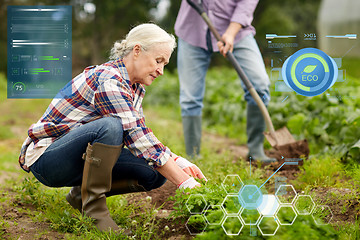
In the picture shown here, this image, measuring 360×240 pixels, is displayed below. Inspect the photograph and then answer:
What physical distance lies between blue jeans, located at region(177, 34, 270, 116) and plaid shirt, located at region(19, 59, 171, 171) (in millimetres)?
1203

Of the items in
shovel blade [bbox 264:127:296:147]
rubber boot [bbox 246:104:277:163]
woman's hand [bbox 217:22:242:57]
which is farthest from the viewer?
rubber boot [bbox 246:104:277:163]

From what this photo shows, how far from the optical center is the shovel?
316 centimetres

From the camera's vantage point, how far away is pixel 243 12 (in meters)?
3.22

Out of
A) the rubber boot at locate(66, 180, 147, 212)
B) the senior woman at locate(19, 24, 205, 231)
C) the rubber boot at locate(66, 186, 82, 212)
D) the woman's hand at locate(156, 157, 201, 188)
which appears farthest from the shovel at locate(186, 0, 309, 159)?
the rubber boot at locate(66, 186, 82, 212)

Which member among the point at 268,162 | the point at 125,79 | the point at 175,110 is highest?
the point at 125,79

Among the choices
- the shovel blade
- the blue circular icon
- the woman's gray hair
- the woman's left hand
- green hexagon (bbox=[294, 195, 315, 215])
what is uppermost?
the woman's gray hair

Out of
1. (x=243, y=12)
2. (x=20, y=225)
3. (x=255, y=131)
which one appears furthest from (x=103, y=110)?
(x=255, y=131)

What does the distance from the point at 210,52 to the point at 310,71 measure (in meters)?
1.34

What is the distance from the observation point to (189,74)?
134 inches

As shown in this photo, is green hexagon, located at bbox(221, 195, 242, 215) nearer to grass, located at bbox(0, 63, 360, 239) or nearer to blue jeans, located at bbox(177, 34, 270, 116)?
grass, located at bbox(0, 63, 360, 239)

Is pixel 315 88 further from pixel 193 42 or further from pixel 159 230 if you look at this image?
pixel 193 42

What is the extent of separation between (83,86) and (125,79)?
0.21m

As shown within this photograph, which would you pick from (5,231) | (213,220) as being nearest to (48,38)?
(5,231)

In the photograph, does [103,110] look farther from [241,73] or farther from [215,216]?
[241,73]
